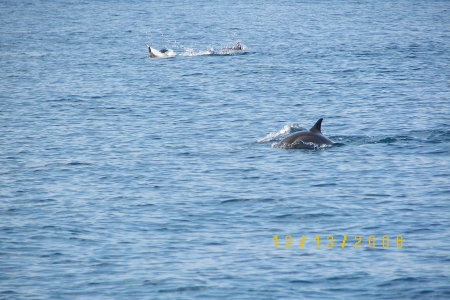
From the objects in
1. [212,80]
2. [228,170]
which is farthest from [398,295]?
[212,80]

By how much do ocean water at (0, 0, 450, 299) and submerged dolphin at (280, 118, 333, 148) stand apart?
0.34 m

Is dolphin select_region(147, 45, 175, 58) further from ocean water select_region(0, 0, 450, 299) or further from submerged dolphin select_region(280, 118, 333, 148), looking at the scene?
submerged dolphin select_region(280, 118, 333, 148)

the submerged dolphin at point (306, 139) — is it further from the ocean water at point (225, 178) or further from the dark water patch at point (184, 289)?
the dark water patch at point (184, 289)

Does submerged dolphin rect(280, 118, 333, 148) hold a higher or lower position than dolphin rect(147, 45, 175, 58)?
higher

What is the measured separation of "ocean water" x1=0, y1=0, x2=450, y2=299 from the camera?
1689 cm

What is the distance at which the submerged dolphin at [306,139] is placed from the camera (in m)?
28.1

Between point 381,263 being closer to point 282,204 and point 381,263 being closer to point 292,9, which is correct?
point 282,204

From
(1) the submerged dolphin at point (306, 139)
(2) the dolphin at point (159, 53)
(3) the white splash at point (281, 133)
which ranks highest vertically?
(1) the submerged dolphin at point (306, 139)

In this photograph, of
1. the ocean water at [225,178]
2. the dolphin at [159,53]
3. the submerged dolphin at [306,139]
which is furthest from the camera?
the dolphin at [159,53]

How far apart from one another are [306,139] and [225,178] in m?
4.61

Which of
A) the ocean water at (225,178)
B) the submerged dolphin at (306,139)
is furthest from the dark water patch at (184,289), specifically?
the submerged dolphin at (306,139)

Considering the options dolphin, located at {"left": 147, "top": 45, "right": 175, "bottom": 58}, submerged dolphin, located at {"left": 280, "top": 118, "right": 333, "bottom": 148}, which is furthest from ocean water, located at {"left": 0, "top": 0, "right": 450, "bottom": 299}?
dolphin, located at {"left": 147, "top": 45, "right": 175, "bottom": 58}

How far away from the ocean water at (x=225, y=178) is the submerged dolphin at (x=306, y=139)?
341 mm

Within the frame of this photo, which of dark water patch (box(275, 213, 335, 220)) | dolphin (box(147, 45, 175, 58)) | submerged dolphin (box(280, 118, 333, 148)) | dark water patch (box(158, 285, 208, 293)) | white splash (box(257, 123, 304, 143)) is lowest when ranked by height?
dolphin (box(147, 45, 175, 58))
